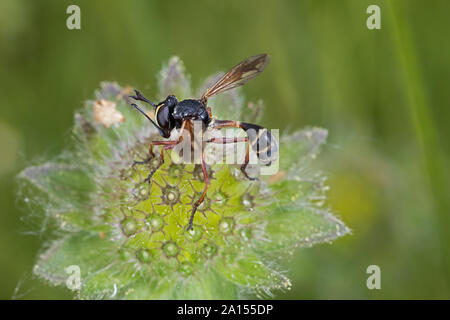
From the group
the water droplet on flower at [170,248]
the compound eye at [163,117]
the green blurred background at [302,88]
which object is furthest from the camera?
the green blurred background at [302,88]

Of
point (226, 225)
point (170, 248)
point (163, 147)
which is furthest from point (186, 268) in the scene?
point (163, 147)

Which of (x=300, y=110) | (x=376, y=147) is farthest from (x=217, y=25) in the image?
(x=376, y=147)

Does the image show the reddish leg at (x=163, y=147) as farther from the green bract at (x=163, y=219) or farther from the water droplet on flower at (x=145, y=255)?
the water droplet on flower at (x=145, y=255)

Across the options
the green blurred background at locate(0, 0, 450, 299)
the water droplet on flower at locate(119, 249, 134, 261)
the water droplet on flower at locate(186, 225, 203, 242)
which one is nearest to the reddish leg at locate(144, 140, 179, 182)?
the water droplet on flower at locate(186, 225, 203, 242)

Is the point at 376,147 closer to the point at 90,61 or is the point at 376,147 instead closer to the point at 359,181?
the point at 359,181

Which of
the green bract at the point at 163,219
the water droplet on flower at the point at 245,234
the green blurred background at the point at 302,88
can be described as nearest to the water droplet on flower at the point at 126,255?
the green bract at the point at 163,219

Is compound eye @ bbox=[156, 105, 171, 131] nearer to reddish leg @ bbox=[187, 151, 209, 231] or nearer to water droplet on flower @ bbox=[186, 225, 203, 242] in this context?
reddish leg @ bbox=[187, 151, 209, 231]
